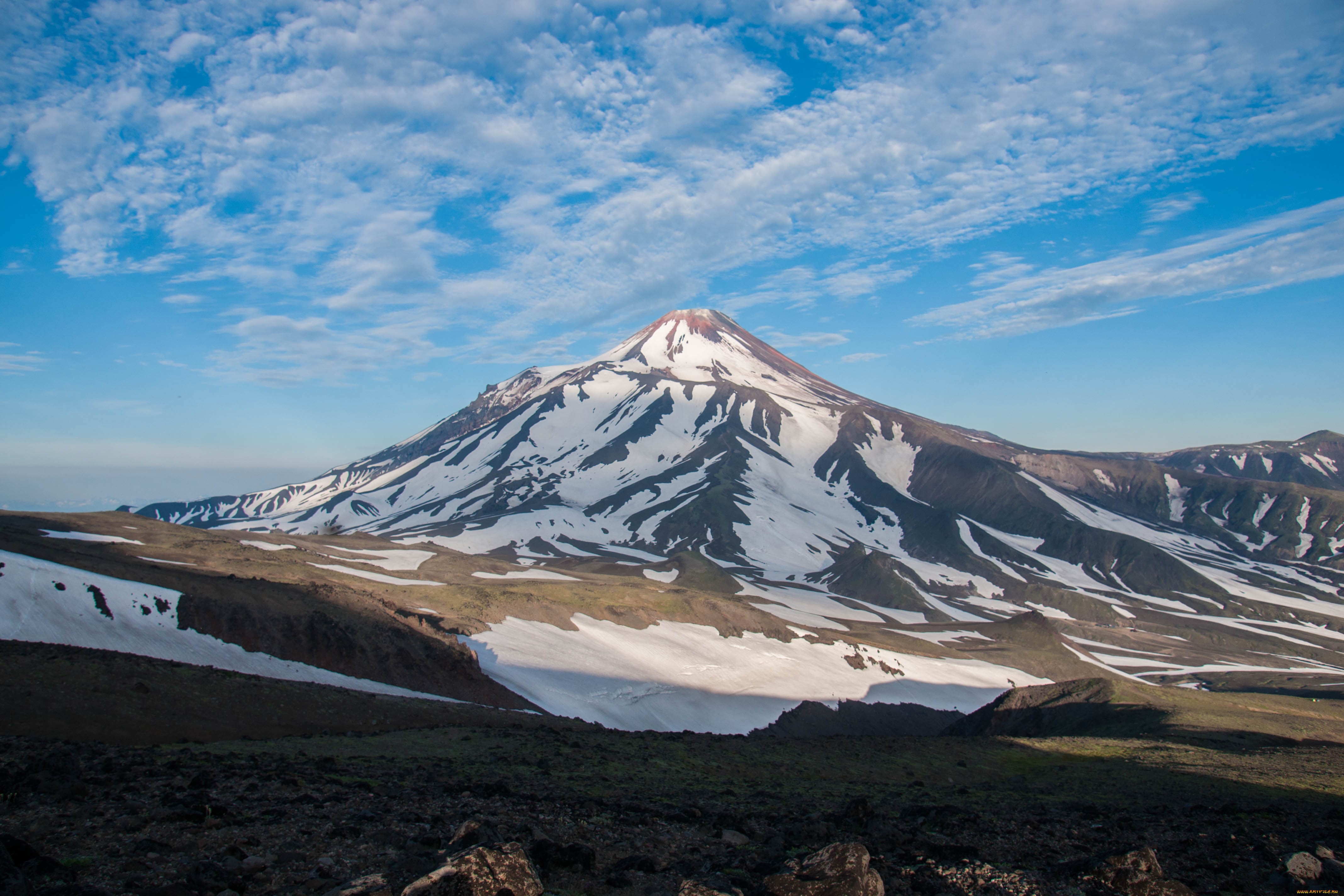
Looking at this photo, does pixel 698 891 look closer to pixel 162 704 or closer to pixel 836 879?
pixel 836 879

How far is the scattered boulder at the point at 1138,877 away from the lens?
9.70 meters

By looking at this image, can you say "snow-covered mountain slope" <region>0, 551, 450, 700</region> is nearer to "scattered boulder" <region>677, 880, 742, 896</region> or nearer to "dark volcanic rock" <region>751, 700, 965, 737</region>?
"dark volcanic rock" <region>751, 700, 965, 737</region>

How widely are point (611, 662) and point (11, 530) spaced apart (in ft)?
129

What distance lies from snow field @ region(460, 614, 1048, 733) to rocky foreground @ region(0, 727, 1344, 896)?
3073 centimetres

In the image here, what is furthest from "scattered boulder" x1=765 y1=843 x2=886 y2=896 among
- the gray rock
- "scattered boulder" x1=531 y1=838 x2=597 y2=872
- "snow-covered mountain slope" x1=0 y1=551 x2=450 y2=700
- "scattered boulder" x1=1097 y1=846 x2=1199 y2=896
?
"snow-covered mountain slope" x1=0 y1=551 x2=450 y2=700

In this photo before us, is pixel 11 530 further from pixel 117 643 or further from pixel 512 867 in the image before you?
pixel 512 867

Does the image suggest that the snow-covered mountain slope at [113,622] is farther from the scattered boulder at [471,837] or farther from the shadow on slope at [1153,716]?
the shadow on slope at [1153,716]

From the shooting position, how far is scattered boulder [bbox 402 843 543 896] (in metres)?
7.77

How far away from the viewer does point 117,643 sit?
3262 cm

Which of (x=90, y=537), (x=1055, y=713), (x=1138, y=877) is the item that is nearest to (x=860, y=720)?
(x=1055, y=713)

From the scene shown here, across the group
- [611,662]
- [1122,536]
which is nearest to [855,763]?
[611,662]

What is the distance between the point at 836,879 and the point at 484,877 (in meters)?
4.15

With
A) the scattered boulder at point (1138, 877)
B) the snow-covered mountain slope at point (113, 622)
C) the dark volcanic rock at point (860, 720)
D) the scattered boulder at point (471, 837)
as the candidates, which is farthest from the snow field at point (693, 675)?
the scattered boulder at point (1138, 877)

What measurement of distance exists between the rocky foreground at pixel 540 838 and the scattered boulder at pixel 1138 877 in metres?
0.02
